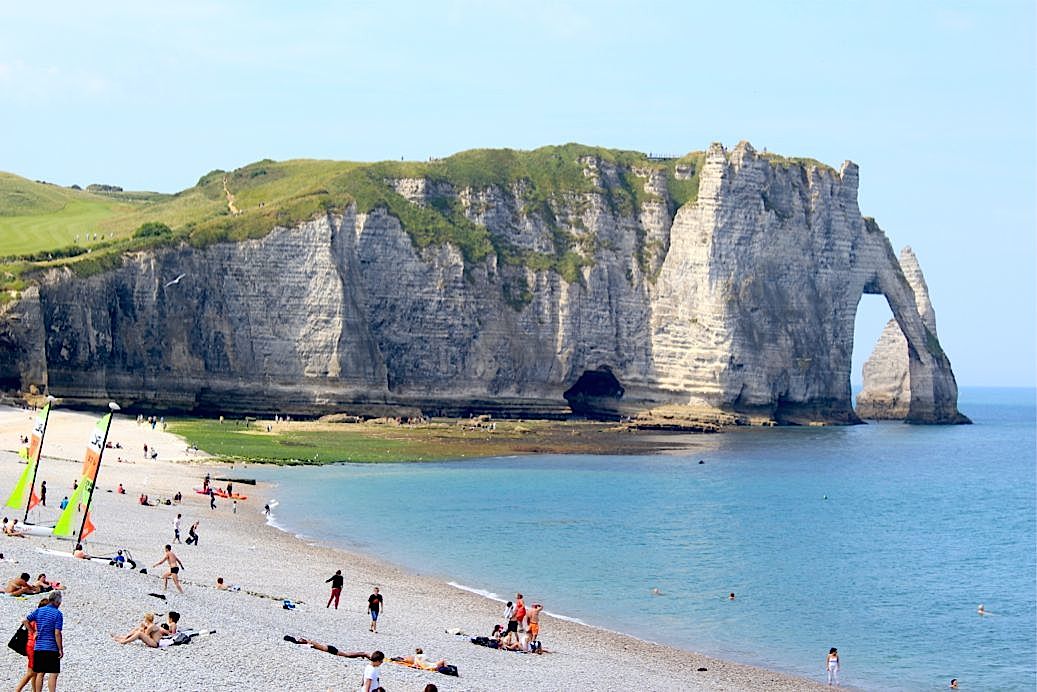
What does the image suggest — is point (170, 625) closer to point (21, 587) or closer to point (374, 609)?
point (21, 587)

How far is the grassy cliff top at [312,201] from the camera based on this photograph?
3957 inches

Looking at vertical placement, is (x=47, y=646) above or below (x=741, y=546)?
above

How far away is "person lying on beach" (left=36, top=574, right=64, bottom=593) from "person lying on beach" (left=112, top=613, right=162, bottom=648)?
2864 mm

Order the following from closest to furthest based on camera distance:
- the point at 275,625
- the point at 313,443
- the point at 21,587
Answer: the point at 21,587
the point at 275,625
the point at 313,443

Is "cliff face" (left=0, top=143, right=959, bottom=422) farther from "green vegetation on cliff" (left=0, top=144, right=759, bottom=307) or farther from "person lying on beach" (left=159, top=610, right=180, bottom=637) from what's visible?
"person lying on beach" (left=159, top=610, right=180, bottom=637)

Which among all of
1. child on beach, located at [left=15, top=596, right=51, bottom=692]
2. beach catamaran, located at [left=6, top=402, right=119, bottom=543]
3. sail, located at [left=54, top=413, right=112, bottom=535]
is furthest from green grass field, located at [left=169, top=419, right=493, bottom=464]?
child on beach, located at [left=15, top=596, right=51, bottom=692]

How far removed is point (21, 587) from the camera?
2319 cm

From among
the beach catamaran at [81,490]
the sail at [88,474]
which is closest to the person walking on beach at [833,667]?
the beach catamaran at [81,490]

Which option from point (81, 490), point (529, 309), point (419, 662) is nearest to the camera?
point (419, 662)

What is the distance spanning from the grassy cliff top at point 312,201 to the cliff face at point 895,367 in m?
30.4

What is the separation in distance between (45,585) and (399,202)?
89059 mm

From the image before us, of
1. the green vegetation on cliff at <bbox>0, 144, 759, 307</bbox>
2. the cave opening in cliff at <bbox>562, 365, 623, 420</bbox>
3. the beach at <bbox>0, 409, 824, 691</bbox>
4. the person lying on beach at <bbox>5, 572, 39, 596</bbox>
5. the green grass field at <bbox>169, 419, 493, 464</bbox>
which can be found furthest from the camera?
the cave opening in cliff at <bbox>562, 365, 623, 420</bbox>

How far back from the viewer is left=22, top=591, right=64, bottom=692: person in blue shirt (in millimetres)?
16984

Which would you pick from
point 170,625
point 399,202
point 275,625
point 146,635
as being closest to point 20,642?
point 146,635
